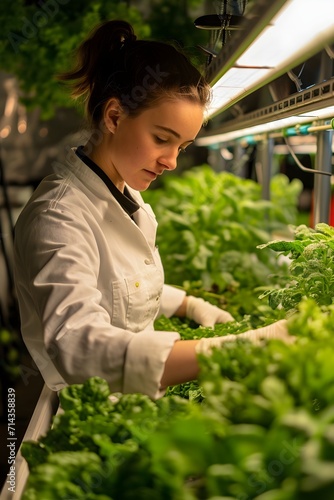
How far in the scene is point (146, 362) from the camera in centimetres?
149

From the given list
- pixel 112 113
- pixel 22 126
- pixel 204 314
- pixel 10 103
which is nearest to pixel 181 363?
pixel 112 113

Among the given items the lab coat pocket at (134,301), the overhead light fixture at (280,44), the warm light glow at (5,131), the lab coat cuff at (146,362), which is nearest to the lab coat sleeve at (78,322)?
the lab coat cuff at (146,362)

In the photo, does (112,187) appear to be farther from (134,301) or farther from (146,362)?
(146,362)

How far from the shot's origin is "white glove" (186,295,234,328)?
272 cm

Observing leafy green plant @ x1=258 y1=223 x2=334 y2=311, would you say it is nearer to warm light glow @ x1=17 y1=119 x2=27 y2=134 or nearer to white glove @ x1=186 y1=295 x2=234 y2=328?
white glove @ x1=186 y1=295 x2=234 y2=328

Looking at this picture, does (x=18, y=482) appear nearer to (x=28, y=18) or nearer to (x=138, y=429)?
(x=138, y=429)

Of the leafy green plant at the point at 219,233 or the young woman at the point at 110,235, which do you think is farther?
the leafy green plant at the point at 219,233

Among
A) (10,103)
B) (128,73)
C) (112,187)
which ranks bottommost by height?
(112,187)

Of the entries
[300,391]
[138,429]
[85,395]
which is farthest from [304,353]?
[85,395]

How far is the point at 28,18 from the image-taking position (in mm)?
4598

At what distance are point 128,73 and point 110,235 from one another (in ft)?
1.60

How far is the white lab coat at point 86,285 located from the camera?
1.51 meters

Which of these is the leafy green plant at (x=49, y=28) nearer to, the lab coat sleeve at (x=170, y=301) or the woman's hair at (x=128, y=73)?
the lab coat sleeve at (x=170, y=301)

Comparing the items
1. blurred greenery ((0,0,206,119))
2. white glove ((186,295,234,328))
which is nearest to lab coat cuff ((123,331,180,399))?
white glove ((186,295,234,328))
